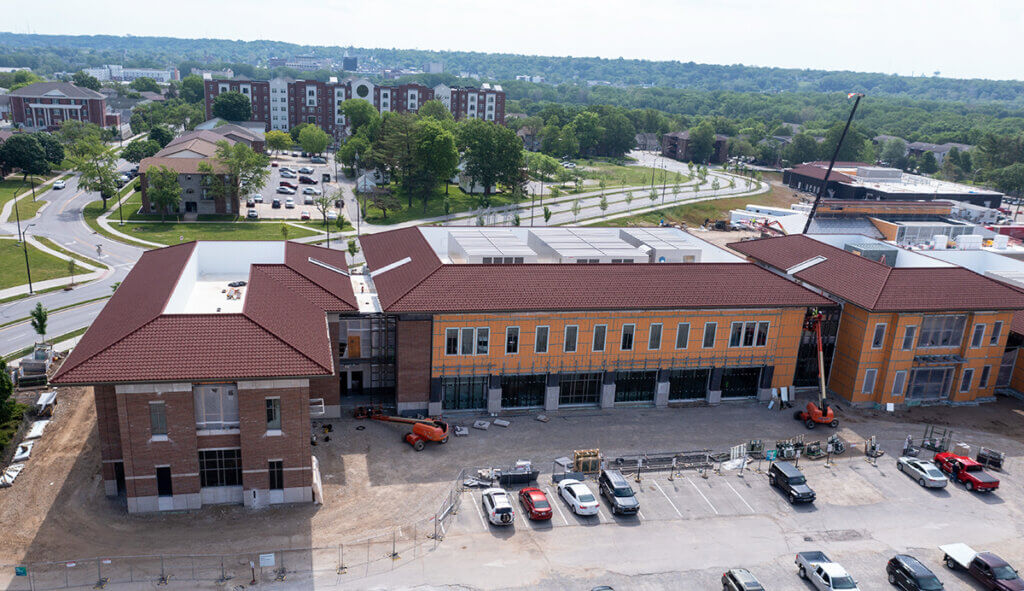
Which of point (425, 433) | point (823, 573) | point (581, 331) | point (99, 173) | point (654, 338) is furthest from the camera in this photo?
point (99, 173)

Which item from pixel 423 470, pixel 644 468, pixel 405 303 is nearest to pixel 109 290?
pixel 405 303

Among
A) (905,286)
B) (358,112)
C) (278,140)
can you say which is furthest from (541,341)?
(358,112)

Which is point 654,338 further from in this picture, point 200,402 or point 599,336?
point 200,402

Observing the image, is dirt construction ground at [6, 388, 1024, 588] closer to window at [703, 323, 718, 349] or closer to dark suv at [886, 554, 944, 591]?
window at [703, 323, 718, 349]

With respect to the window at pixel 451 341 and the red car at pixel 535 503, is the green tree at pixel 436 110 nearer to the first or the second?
the window at pixel 451 341

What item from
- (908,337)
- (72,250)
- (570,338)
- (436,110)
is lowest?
(72,250)

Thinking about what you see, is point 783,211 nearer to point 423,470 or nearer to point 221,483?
point 423,470
